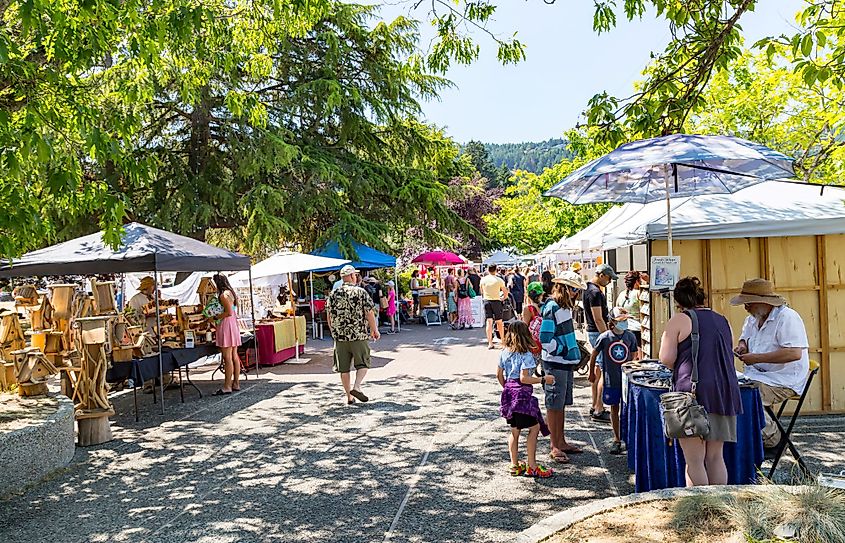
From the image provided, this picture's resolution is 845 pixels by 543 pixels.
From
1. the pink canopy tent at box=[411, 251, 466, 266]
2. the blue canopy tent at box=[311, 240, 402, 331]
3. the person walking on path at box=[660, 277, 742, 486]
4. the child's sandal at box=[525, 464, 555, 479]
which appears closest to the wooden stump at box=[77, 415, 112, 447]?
the child's sandal at box=[525, 464, 555, 479]

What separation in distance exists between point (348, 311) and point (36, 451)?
3978 mm

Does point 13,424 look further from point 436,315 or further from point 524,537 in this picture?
point 436,315

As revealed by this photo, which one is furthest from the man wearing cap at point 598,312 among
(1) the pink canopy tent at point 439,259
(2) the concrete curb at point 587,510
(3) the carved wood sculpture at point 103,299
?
(1) the pink canopy tent at point 439,259

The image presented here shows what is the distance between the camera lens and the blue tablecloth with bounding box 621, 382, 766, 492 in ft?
16.6

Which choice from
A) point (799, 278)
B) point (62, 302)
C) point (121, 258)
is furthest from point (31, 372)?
point (799, 278)

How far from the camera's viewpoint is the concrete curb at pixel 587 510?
347 cm

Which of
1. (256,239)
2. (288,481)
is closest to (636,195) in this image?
(288,481)

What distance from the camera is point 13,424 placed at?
6742mm

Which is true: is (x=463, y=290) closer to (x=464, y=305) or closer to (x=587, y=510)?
(x=464, y=305)

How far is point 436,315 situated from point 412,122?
20.7 ft

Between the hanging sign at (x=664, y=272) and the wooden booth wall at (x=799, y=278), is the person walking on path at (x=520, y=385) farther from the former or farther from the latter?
the wooden booth wall at (x=799, y=278)

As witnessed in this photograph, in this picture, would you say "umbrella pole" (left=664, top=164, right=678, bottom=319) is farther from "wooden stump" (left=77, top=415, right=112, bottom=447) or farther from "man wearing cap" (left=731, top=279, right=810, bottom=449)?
"wooden stump" (left=77, top=415, right=112, bottom=447)

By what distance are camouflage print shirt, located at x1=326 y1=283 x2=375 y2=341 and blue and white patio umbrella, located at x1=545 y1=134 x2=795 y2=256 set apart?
10.7 feet

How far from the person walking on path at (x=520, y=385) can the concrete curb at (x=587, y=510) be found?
6.18ft
